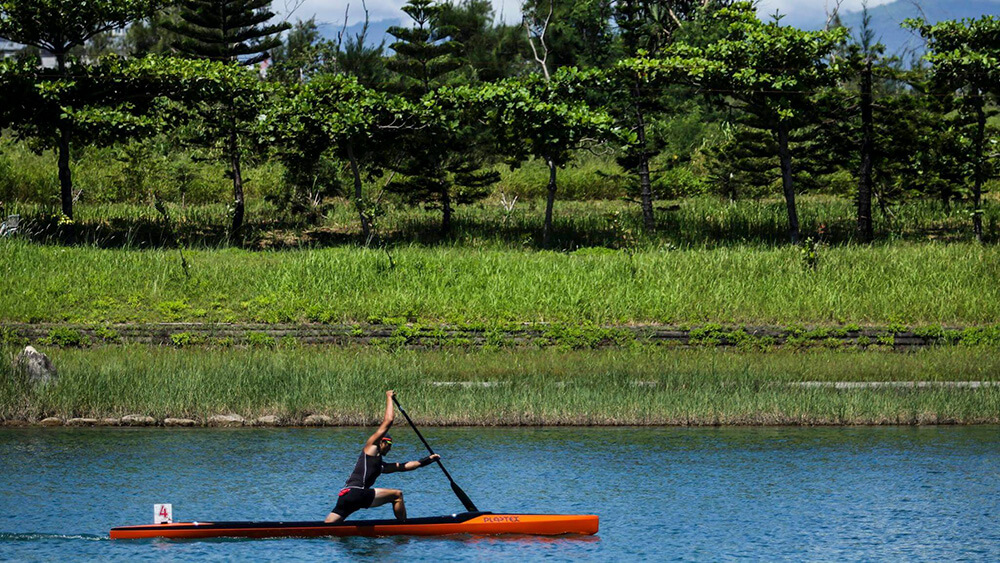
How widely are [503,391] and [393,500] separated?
22.8ft

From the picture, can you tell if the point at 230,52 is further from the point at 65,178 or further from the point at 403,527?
the point at 403,527

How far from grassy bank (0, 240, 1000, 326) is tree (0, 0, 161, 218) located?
386 cm

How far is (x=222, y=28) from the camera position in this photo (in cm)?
3922

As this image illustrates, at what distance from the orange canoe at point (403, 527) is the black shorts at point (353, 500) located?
168 millimetres

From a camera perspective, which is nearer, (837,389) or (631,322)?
(837,389)

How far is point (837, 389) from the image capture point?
21719 millimetres

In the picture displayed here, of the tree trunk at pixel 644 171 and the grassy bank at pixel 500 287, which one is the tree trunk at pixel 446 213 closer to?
the grassy bank at pixel 500 287

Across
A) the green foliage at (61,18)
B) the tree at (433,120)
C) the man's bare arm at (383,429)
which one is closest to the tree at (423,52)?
the tree at (433,120)

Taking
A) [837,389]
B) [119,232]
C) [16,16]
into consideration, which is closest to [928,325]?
[837,389]

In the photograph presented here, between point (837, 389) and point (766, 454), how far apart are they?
4108mm

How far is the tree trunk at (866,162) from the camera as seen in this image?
1379 inches

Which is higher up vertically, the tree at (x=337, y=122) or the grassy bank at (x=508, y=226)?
the tree at (x=337, y=122)

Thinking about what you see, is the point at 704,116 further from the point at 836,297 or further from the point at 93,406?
the point at 93,406

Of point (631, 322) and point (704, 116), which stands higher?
point (704, 116)
